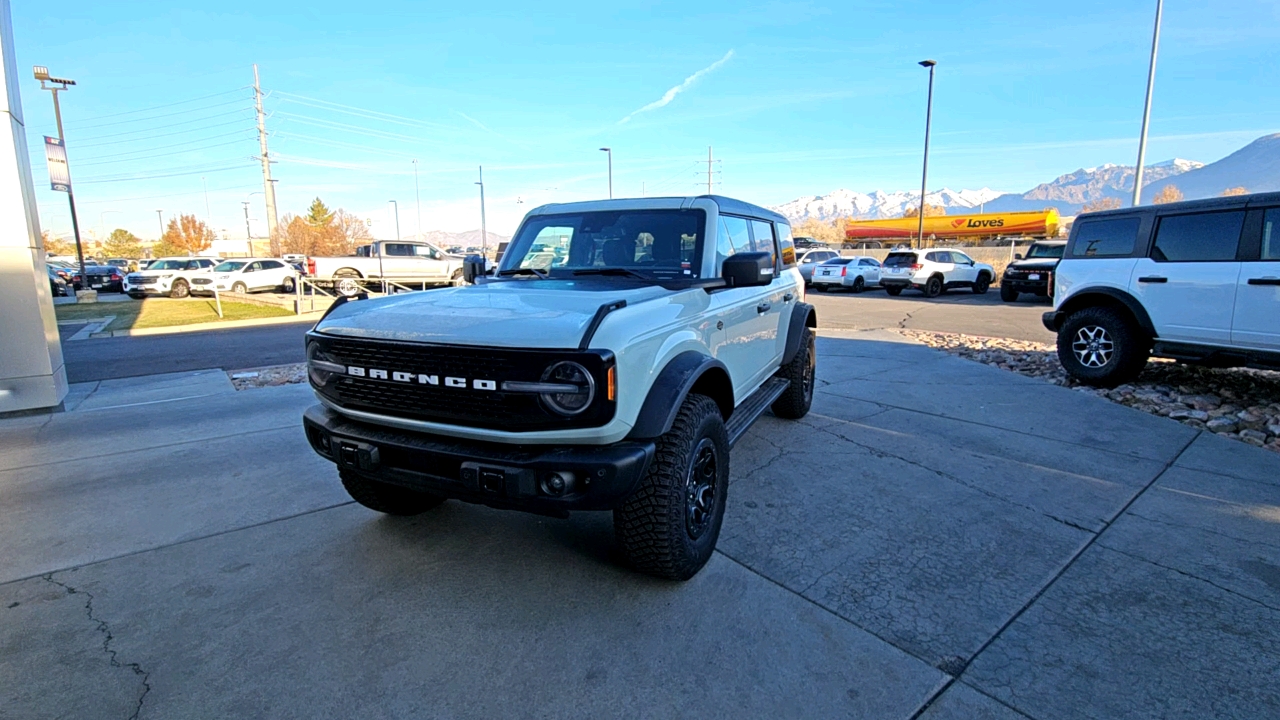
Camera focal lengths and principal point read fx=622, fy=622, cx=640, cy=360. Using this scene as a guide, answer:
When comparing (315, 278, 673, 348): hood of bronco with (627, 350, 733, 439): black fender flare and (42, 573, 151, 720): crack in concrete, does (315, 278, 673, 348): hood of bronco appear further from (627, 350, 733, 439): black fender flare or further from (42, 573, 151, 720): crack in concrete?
(42, 573, 151, 720): crack in concrete

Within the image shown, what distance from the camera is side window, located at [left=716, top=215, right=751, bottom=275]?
3.90 metres

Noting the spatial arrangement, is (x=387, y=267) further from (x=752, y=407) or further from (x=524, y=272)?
(x=752, y=407)

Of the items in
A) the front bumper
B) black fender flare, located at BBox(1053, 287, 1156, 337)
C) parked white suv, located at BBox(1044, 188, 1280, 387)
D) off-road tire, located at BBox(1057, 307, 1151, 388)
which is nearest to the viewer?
the front bumper

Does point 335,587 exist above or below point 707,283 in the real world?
below

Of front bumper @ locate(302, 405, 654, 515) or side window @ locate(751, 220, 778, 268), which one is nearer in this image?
front bumper @ locate(302, 405, 654, 515)

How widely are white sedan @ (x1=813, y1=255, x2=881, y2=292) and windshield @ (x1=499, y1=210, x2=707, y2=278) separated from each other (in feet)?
67.8

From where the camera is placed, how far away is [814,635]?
258 centimetres

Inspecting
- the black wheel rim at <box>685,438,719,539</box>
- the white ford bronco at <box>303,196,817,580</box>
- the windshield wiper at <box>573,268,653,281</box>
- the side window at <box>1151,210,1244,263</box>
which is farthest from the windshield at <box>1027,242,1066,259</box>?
the black wheel rim at <box>685,438,719,539</box>

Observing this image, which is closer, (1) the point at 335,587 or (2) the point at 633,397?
(2) the point at 633,397

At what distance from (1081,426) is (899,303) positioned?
1381 cm

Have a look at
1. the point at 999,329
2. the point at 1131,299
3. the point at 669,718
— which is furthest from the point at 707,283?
the point at 999,329

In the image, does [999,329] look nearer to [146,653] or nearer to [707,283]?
[707,283]

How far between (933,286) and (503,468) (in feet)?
70.5

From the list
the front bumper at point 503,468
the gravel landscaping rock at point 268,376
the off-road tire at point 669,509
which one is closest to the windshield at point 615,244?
the off-road tire at point 669,509
